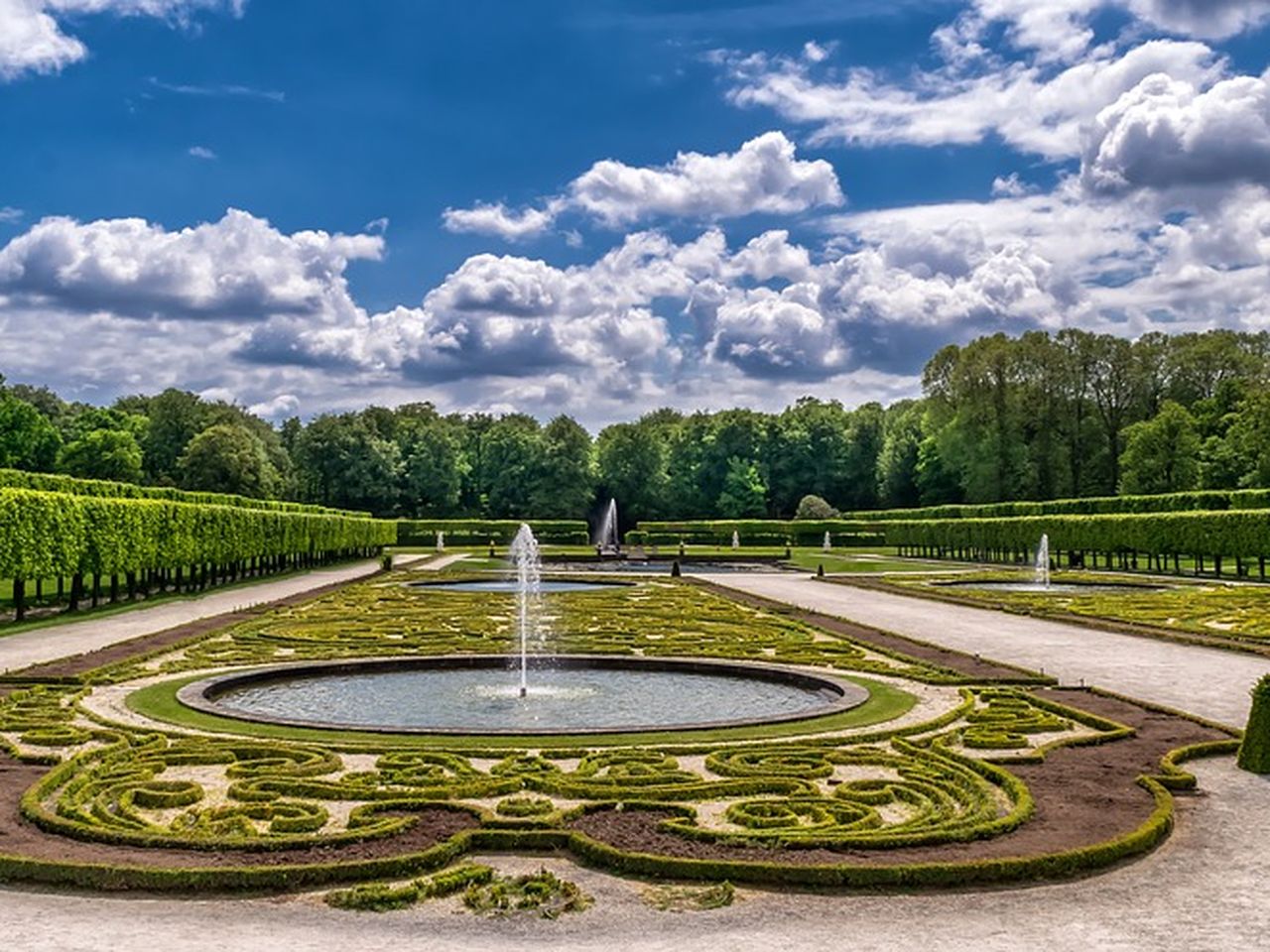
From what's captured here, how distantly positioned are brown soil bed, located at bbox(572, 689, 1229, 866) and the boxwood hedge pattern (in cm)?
12

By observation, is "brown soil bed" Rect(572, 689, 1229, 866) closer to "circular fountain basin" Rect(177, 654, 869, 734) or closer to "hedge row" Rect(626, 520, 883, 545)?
"circular fountain basin" Rect(177, 654, 869, 734)

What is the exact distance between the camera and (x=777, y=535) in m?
76.6

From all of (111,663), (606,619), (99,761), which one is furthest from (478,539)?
(99,761)

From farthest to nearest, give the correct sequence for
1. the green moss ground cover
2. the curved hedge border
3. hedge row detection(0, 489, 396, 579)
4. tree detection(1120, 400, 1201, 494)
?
1. tree detection(1120, 400, 1201, 494)
2. hedge row detection(0, 489, 396, 579)
3. the green moss ground cover
4. the curved hedge border

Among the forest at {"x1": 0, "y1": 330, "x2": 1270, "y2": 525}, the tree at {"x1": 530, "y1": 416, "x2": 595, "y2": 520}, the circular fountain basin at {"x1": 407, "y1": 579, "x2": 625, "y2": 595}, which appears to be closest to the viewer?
the circular fountain basin at {"x1": 407, "y1": 579, "x2": 625, "y2": 595}

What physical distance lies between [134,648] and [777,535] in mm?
60519

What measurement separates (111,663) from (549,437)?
266 feet

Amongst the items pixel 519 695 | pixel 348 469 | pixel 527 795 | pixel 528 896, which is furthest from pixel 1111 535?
pixel 348 469

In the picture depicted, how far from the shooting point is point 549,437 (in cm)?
9719

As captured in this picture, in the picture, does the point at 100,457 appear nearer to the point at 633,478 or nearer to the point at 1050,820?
the point at 633,478

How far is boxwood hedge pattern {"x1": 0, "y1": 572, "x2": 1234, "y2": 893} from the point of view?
714 cm

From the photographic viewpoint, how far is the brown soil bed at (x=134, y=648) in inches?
612

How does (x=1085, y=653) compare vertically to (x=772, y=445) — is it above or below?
below

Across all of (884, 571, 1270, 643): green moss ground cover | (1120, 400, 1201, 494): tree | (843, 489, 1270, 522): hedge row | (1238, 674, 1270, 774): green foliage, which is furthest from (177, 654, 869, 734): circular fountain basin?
(1120, 400, 1201, 494): tree
